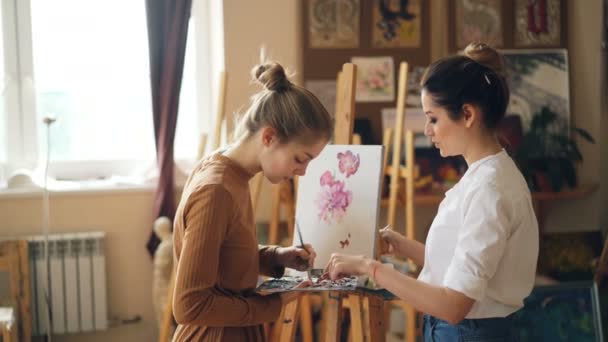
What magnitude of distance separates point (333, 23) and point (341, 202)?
1596 mm

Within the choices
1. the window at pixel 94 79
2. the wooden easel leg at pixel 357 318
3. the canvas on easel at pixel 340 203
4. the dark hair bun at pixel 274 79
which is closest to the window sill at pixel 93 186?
the window at pixel 94 79

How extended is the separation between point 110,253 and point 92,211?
22cm

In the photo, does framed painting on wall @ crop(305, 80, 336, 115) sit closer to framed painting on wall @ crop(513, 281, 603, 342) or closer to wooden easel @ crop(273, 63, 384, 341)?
wooden easel @ crop(273, 63, 384, 341)

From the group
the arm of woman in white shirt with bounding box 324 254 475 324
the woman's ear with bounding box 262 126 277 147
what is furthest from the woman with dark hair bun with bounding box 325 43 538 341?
the woman's ear with bounding box 262 126 277 147

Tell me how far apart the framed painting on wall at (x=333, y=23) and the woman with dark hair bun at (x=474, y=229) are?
207 centimetres

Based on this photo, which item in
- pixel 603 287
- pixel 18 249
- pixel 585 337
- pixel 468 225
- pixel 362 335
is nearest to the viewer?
pixel 468 225

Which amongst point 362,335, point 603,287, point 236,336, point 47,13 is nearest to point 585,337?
point 603,287

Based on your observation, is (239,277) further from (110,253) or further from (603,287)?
(603,287)

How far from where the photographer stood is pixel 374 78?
3.80m

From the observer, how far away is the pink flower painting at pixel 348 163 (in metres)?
2.38

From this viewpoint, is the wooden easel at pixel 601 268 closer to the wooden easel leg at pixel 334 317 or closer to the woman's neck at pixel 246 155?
the wooden easel leg at pixel 334 317

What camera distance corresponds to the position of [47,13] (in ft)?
12.1

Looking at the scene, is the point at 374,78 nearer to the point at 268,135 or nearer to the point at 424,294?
the point at 268,135

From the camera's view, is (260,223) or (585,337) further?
(260,223)
